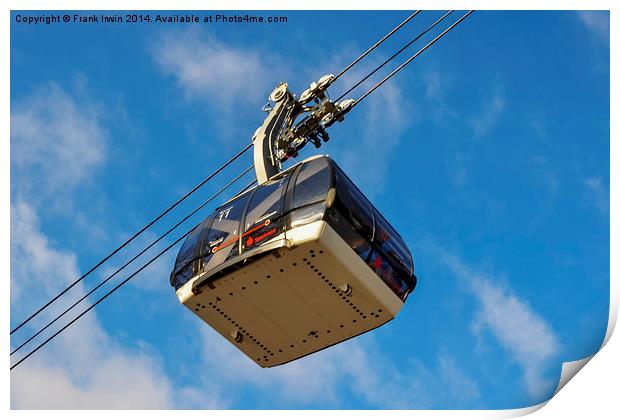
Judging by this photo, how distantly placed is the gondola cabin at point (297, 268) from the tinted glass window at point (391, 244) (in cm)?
2

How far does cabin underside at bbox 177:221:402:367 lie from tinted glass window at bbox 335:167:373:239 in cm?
49

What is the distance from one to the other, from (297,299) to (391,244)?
5.47 ft

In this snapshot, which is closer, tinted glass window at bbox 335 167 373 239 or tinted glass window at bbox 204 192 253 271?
tinted glass window at bbox 335 167 373 239

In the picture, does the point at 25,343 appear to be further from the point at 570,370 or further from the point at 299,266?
the point at 570,370

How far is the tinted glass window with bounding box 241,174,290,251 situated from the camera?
12633 millimetres

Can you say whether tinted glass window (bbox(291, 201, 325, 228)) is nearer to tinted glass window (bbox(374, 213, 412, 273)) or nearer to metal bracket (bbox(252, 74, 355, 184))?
tinted glass window (bbox(374, 213, 412, 273))

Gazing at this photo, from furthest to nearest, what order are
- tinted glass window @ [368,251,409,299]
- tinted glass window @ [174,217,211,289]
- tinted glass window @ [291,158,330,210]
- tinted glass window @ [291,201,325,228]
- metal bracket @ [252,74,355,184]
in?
metal bracket @ [252,74,355,184] < tinted glass window @ [174,217,211,289] < tinted glass window @ [368,251,409,299] < tinted glass window @ [291,158,330,210] < tinted glass window @ [291,201,325,228]

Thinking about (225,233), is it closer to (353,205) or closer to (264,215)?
(264,215)

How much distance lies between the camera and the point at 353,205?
1278 centimetres

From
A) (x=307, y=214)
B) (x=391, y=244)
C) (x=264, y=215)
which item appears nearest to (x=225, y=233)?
(x=264, y=215)

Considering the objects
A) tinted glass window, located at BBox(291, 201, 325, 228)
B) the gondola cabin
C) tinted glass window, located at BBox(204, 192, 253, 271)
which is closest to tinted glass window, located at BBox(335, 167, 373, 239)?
the gondola cabin

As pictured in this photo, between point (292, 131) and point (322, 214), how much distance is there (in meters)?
4.22
